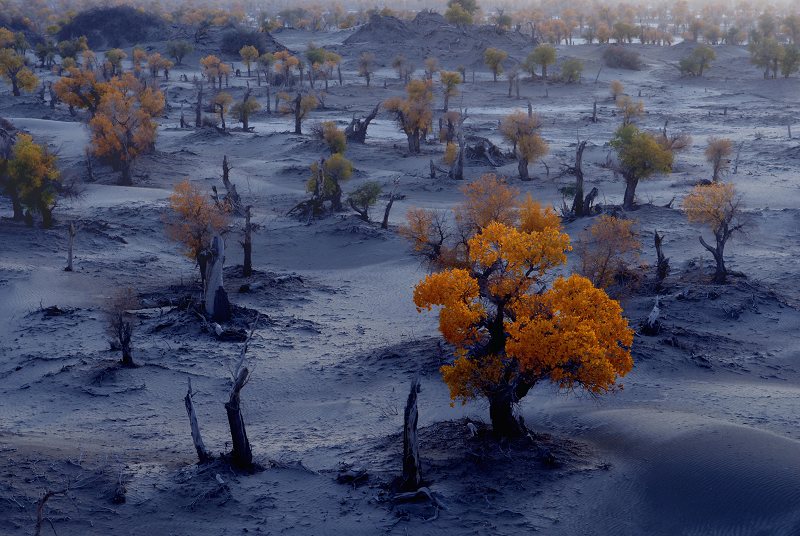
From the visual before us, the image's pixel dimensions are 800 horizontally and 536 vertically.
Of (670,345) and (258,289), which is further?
(258,289)

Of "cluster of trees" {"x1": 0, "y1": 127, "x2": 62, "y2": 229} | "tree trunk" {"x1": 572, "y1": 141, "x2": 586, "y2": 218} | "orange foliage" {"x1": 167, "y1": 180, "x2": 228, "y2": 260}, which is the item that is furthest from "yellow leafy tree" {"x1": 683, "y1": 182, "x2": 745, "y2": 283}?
"cluster of trees" {"x1": 0, "y1": 127, "x2": 62, "y2": 229}

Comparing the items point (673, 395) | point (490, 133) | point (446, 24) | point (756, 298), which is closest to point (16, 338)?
point (673, 395)

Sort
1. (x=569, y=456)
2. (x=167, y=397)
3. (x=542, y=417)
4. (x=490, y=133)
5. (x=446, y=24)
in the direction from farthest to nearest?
(x=446, y=24), (x=490, y=133), (x=167, y=397), (x=542, y=417), (x=569, y=456)

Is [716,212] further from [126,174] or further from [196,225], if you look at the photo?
[126,174]

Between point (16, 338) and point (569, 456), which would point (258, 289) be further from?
point (569, 456)

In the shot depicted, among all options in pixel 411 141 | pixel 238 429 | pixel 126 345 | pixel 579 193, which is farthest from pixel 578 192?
pixel 238 429
